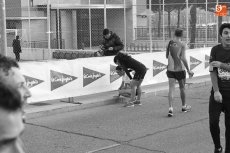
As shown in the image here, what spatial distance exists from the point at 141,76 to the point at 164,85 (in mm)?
3500

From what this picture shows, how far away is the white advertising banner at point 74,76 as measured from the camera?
415 inches

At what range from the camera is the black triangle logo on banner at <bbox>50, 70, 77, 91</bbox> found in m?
10.9

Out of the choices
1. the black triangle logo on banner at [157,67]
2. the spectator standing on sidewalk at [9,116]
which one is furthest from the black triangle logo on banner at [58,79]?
the spectator standing on sidewalk at [9,116]

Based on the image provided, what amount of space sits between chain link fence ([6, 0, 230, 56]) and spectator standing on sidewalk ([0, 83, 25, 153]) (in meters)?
20.9

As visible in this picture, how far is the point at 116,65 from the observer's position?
12.3m

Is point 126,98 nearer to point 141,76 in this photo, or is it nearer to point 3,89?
point 141,76

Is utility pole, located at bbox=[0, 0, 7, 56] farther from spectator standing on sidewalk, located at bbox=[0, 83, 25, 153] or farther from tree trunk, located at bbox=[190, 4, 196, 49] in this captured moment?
tree trunk, located at bbox=[190, 4, 196, 49]

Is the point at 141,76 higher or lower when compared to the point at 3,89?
lower

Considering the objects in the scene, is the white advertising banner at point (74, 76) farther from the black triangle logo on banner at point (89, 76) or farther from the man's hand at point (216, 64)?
the man's hand at point (216, 64)

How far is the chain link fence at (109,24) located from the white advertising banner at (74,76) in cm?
1108

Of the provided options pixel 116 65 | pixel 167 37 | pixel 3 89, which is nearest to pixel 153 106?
pixel 116 65

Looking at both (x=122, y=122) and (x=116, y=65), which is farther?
(x=116, y=65)

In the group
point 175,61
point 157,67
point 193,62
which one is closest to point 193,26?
point 193,62

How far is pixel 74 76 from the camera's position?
11.3m
